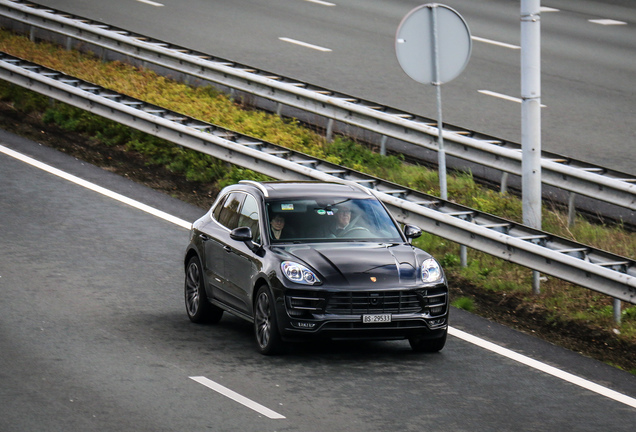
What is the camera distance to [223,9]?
30.7m

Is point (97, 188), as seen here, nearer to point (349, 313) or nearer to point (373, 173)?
point (373, 173)

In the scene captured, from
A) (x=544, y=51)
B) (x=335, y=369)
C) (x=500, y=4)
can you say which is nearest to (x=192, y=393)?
(x=335, y=369)

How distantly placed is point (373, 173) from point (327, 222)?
6.16m

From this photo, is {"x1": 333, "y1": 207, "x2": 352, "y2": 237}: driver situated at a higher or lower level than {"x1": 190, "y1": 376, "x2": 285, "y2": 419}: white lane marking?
higher

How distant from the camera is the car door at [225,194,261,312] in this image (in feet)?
36.4

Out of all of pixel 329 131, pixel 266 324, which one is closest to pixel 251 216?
A: pixel 266 324

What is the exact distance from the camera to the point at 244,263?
11250 millimetres

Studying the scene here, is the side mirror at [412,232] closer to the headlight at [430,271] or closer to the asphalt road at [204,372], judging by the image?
the headlight at [430,271]

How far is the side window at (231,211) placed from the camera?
12.0 meters

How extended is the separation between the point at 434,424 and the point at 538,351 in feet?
9.18

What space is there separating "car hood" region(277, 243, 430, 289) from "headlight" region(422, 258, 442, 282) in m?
0.06

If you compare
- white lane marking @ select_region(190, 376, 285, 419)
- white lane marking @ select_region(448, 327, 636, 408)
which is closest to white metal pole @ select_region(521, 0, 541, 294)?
white lane marking @ select_region(448, 327, 636, 408)

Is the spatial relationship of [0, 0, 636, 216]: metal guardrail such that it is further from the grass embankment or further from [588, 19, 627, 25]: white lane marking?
[588, 19, 627, 25]: white lane marking

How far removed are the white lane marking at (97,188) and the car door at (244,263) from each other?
3708mm
